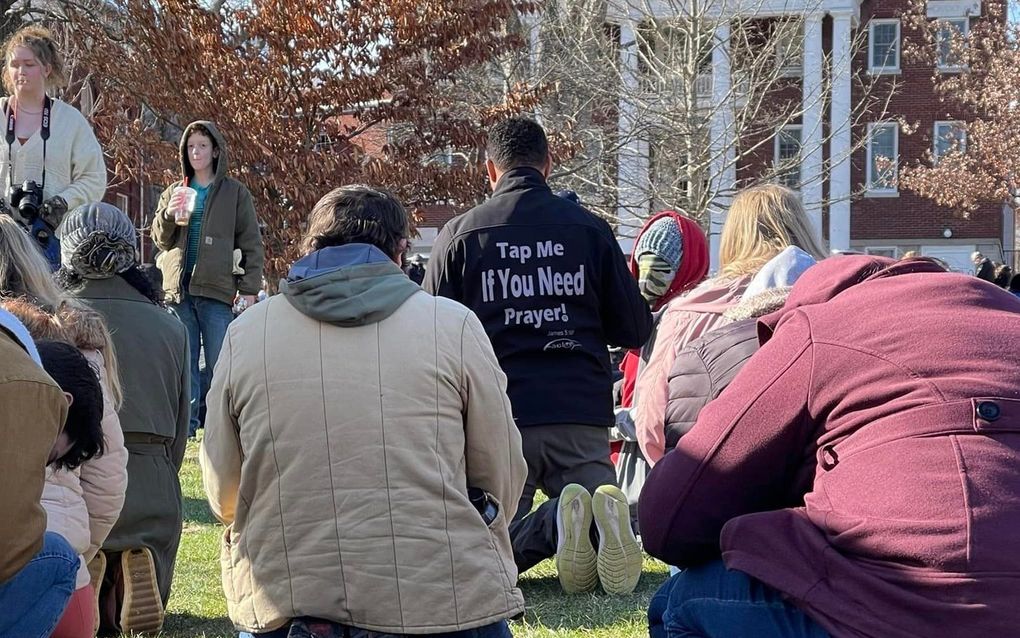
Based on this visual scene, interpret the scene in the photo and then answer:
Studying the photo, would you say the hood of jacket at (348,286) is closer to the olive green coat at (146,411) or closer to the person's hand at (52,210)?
the olive green coat at (146,411)

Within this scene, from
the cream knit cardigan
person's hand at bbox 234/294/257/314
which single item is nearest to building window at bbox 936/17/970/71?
person's hand at bbox 234/294/257/314

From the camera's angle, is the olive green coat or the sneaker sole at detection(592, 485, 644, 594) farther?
the sneaker sole at detection(592, 485, 644, 594)

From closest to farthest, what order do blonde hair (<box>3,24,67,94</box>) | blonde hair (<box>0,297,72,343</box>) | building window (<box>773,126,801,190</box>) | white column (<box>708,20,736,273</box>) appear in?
blonde hair (<box>0,297,72,343</box>) < blonde hair (<box>3,24,67,94</box>) < white column (<box>708,20,736,273</box>) < building window (<box>773,126,801,190</box>)

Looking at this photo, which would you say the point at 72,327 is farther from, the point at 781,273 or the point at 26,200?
the point at 26,200

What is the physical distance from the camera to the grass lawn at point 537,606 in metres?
5.10

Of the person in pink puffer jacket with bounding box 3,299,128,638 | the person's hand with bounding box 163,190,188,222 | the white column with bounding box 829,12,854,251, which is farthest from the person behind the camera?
the white column with bounding box 829,12,854,251

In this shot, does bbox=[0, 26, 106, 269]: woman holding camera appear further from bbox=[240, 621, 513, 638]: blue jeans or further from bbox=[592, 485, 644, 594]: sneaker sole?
bbox=[240, 621, 513, 638]: blue jeans

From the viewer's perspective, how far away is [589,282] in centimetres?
593

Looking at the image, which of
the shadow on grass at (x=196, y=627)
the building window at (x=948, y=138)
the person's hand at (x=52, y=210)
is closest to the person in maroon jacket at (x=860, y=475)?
the shadow on grass at (x=196, y=627)

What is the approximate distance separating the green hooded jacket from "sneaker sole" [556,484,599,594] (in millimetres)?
4180

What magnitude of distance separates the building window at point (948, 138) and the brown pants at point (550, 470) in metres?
29.6

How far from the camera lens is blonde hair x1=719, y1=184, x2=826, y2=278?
4.89 meters

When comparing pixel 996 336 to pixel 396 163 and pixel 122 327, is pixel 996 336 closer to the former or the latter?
pixel 122 327

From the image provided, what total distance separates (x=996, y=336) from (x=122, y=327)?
150 inches
